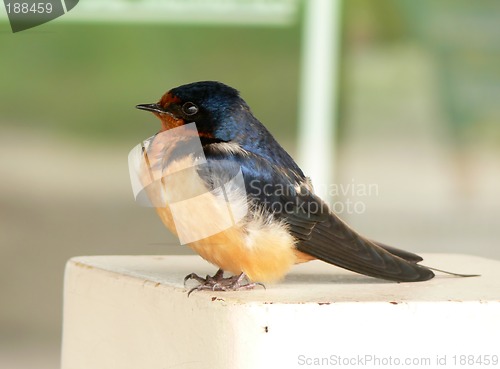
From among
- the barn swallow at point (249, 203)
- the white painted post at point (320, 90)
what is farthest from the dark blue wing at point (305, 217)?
the white painted post at point (320, 90)

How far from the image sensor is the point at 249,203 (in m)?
1.32

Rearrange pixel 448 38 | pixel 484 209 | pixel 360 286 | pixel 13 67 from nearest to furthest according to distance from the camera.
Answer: pixel 360 286, pixel 13 67, pixel 448 38, pixel 484 209

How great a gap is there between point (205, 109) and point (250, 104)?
1789 millimetres

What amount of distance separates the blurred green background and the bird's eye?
1.71 m

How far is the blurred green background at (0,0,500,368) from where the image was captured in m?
3.17

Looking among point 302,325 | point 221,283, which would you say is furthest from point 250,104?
point 302,325

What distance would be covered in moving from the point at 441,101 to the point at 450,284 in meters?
2.31

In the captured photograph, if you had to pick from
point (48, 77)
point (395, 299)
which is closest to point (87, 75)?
point (48, 77)

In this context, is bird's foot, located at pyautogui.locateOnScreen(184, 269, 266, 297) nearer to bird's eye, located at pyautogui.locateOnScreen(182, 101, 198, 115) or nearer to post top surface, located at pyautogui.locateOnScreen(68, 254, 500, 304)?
post top surface, located at pyautogui.locateOnScreen(68, 254, 500, 304)

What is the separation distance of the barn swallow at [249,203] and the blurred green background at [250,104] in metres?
1.71

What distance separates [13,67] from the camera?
318 cm

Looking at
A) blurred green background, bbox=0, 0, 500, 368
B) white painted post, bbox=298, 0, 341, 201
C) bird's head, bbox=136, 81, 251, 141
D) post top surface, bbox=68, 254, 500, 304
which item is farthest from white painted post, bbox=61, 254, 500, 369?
white painted post, bbox=298, 0, 341, 201

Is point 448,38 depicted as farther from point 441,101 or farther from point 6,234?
point 6,234

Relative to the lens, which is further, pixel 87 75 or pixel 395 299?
pixel 87 75
